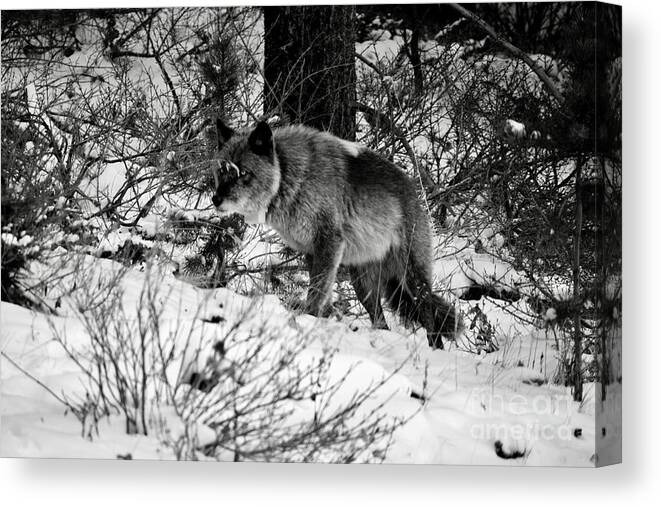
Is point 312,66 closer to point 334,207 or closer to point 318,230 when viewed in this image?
point 334,207

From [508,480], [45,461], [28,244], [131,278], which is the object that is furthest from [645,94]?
[45,461]

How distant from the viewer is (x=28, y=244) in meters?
6.09

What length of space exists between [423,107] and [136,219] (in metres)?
2.00

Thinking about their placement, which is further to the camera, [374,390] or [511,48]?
[511,48]

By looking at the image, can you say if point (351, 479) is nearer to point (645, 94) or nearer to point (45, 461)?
point (45, 461)

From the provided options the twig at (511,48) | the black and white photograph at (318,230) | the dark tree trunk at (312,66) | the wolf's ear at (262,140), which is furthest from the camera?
the wolf's ear at (262,140)

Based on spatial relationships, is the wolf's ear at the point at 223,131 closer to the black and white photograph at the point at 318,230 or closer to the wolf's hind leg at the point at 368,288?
the black and white photograph at the point at 318,230

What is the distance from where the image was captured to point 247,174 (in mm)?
6465

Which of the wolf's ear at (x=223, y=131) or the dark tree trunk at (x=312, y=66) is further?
the wolf's ear at (x=223, y=131)

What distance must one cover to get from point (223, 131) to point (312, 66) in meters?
0.73

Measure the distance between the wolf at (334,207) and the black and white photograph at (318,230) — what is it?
0.02 m

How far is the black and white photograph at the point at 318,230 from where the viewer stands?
5398 mm

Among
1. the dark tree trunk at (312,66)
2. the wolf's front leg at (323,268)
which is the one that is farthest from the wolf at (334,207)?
the dark tree trunk at (312,66)

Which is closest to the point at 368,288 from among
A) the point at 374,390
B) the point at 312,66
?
the point at 374,390
